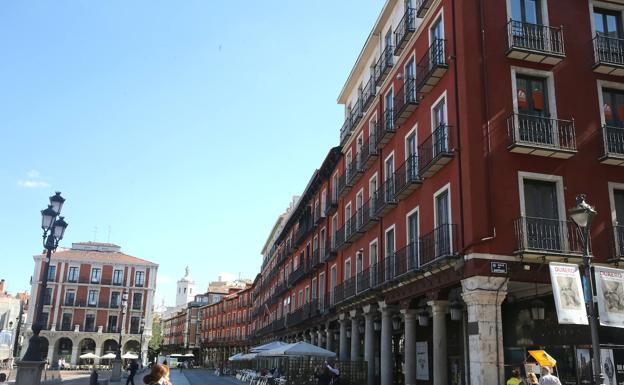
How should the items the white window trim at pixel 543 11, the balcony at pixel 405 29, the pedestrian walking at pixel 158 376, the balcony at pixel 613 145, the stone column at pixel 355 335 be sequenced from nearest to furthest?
the pedestrian walking at pixel 158 376 < the balcony at pixel 613 145 < the white window trim at pixel 543 11 < the balcony at pixel 405 29 < the stone column at pixel 355 335

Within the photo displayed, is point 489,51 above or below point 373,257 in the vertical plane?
above

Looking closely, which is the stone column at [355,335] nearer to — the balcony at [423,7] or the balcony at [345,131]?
the balcony at [345,131]

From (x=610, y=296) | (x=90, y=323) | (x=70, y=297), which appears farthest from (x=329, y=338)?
(x=70, y=297)

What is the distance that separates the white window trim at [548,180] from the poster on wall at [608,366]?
3450 mm

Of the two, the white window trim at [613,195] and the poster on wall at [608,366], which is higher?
the white window trim at [613,195]

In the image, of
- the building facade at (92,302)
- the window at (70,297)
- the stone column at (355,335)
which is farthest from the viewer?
the window at (70,297)

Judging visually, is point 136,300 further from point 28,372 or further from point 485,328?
point 485,328

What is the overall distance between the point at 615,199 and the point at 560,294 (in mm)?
7825

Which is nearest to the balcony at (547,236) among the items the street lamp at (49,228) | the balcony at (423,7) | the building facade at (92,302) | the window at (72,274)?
the balcony at (423,7)

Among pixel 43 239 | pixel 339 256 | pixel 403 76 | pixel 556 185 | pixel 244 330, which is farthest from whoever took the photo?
pixel 244 330

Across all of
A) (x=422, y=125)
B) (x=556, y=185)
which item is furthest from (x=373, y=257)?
(x=556, y=185)

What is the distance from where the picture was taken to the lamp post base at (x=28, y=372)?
1308cm

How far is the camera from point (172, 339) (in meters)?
147

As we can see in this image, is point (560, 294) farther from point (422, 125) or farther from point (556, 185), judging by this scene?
point (422, 125)
